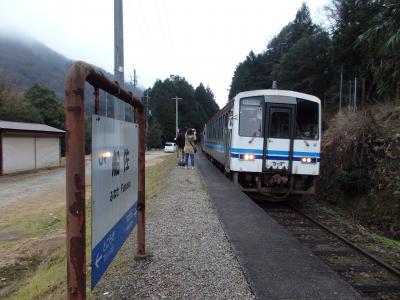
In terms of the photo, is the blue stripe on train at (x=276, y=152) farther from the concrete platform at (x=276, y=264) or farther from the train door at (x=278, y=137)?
the concrete platform at (x=276, y=264)

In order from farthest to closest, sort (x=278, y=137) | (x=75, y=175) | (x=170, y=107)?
1. (x=170, y=107)
2. (x=278, y=137)
3. (x=75, y=175)

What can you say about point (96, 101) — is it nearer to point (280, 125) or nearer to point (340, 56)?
point (280, 125)

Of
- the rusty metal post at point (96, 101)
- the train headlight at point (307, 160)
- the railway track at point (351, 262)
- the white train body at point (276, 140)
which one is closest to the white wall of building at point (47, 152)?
the white train body at point (276, 140)

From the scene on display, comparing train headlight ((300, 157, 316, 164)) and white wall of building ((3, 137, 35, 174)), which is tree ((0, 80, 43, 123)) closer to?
white wall of building ((3, 137, 35, 174))

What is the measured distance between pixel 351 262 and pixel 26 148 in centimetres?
2247

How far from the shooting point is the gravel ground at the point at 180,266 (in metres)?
3.98

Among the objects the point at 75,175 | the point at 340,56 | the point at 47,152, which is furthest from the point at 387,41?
the point at 47,152

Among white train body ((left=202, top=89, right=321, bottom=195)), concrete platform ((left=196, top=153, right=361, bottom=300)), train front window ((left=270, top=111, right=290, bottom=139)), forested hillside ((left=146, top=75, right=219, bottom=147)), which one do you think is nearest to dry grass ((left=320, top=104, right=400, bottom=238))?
white train body ((left=202, top=89, right=321, bottom=195))

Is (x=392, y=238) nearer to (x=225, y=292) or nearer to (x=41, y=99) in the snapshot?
(x=225, y=292)

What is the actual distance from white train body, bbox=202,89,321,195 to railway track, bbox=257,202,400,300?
5.13 ft

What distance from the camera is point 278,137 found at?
10.6m

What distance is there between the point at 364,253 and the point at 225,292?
3551mm

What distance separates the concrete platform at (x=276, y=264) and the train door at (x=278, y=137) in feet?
9.13

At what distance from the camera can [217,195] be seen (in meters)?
10.4
